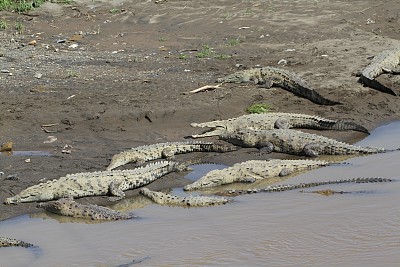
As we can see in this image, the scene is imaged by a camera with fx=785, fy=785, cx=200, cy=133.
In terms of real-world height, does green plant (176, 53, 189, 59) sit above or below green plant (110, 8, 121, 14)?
below

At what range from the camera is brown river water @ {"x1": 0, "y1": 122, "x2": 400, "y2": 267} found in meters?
7.14

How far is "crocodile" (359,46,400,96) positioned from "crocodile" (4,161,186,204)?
4.69 metres

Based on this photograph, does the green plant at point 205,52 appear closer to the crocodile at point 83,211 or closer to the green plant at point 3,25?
the green plant at point 3,25

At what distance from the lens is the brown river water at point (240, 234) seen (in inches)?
281

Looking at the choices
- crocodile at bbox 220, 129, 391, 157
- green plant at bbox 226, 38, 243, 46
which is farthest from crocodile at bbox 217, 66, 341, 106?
green plant at bbox 226, 38, 243, 46

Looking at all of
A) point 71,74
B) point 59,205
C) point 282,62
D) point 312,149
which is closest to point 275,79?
point 282,62

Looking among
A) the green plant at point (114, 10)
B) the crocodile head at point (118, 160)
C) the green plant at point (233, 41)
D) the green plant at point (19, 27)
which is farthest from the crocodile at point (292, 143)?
the green plant at point (114, 10)

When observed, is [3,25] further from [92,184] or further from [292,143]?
[92,184]

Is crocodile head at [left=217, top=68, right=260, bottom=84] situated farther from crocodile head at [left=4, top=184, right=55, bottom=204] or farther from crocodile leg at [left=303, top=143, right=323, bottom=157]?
crocodile head at [left=4, top=184, right=55, bottom=204]

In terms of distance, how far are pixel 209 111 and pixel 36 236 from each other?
451cm

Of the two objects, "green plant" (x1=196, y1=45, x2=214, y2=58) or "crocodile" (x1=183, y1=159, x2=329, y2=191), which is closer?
"crocodile" (x1=183, y1=159, x2=329, y2=191)

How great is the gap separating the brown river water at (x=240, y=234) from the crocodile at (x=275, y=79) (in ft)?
11.4

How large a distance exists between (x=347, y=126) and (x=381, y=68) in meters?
2.56

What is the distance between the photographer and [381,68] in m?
13.1
